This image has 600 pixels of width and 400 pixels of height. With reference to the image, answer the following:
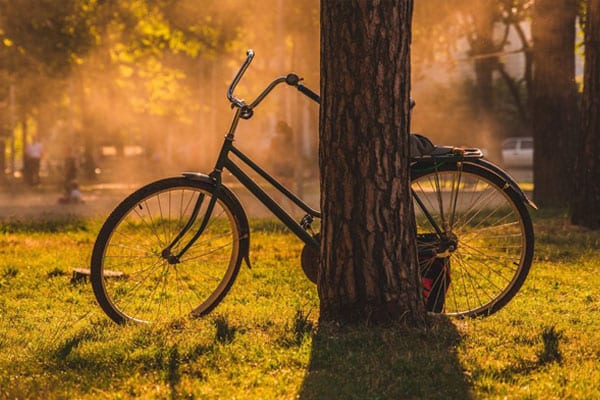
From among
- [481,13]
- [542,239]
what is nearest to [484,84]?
[481,13]

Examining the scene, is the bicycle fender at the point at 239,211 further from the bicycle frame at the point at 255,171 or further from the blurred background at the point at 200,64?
the blurred background at the point at 200,64

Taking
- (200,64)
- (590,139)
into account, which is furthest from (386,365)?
(200,64)

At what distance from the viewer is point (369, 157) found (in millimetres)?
5016

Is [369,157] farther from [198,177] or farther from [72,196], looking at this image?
[72,196]

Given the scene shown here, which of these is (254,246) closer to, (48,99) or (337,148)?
(337,148)

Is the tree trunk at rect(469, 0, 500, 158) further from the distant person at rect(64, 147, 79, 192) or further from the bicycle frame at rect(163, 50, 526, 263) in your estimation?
the bicycle frame at rect(163, 50, 526, 263)

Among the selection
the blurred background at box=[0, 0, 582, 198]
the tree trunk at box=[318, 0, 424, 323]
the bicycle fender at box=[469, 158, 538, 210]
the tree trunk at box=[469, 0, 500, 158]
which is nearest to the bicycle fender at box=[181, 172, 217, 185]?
the tree trunk at box=[318, 0, 424, 323]

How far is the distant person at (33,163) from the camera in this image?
33.4 m

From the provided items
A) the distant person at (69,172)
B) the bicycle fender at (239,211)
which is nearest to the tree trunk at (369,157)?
the bicycle fender at (239,211)

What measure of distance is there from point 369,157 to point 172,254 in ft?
3.99

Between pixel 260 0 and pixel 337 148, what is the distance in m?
25.0

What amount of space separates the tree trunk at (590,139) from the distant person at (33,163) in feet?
80.6

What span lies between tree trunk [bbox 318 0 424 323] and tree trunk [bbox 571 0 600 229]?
650 cm

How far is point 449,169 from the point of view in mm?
5516
